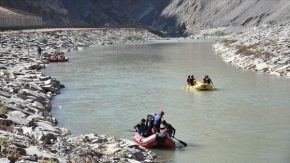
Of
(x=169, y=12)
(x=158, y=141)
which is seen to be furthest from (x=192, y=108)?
(x=169, y=12)

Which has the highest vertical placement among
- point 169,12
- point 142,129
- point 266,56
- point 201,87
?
point 169,12

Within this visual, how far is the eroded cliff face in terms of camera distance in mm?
121562

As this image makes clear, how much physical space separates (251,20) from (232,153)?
10475 centimetres

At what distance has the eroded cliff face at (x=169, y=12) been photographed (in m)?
122

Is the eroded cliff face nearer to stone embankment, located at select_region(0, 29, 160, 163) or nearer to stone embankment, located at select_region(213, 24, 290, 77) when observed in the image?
stone embankment, located at select_region(213, 24, 290, 77)

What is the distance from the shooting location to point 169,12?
585 feet

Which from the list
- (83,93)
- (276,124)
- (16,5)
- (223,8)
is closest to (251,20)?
(223,8)

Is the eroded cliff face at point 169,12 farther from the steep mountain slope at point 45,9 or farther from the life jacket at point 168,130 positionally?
the life jacket at point 168,130

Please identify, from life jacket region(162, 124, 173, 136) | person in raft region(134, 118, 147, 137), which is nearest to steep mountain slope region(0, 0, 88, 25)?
person in raft region(134, 118, 147, 137)

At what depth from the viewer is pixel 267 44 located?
55.6 meters

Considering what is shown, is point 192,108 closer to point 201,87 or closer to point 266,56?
point 201,87

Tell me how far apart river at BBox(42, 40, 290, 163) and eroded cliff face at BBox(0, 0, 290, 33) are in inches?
2514

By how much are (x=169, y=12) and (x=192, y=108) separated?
496 feet

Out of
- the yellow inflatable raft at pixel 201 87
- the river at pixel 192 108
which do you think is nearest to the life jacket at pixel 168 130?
the river at pixel 192 108
